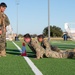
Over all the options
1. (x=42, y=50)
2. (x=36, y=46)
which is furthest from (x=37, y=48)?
(x=42, y=50)

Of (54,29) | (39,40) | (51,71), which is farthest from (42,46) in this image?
(54,29)

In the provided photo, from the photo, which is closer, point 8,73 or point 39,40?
point 8,73

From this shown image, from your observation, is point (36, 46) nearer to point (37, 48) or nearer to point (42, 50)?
point (37, 48)

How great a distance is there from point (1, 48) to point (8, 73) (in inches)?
174

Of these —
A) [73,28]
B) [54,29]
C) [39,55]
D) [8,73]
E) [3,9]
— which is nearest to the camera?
[8,73]

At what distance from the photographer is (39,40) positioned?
1066cm

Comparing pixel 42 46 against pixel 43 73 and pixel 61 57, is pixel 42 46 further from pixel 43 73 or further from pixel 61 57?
pixel 43 73

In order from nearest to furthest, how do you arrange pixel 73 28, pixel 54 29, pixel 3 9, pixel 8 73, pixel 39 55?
pixel 8 73
pixel 39 55
pixel 3 9
pixel 73 28
pixel 54 29

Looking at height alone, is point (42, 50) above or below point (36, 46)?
below

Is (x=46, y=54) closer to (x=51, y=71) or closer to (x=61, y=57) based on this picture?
(x=61, y=57)

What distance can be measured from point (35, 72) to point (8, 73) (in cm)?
64

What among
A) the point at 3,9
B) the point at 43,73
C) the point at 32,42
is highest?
the point at 3,9

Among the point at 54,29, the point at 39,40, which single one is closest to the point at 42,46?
the point at 39,40

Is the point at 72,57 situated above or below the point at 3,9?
below
